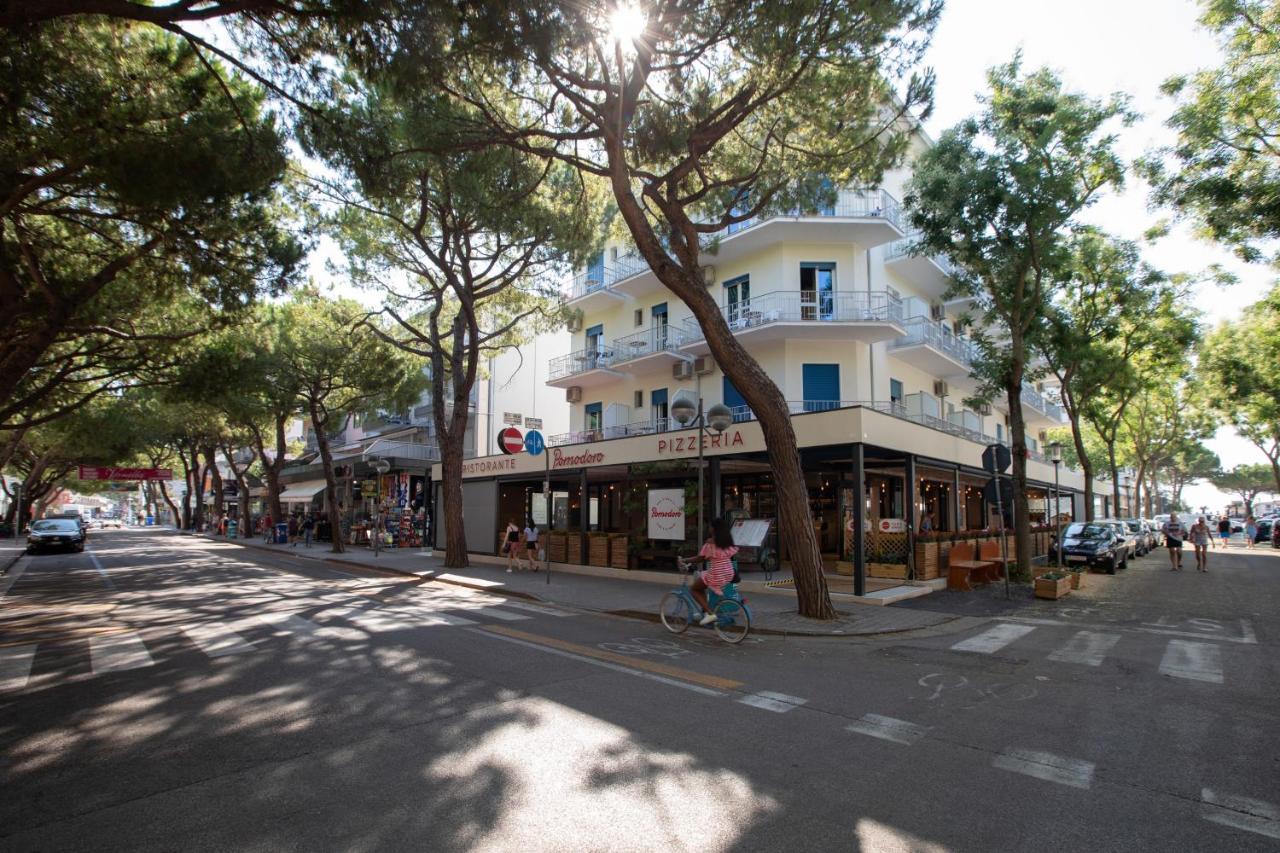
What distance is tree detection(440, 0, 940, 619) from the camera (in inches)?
388

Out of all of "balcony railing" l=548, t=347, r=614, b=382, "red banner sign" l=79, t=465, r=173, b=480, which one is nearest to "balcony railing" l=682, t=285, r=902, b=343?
"balcony railing" l=548, t=347, r=614, b=382

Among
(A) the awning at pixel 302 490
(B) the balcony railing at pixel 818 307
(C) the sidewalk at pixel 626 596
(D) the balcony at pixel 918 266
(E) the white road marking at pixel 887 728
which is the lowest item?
(C) the sidewalk at pixel 626 596

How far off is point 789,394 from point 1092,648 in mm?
10831

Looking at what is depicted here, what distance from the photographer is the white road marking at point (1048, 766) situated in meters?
4.27

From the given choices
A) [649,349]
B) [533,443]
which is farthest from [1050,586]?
[649,349]

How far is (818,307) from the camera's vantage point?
19062 millimetres

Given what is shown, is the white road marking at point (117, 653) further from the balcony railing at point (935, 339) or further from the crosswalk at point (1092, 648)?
the balcony railing at point (935, 339)

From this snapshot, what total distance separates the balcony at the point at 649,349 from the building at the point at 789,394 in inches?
3.1

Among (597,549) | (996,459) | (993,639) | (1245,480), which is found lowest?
(993,639)

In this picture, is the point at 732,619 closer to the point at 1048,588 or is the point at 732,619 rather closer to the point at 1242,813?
the point at 1242,813

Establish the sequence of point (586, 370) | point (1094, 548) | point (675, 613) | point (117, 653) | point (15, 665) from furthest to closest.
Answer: point (586, 370)
point (1094, 548)
point (675, 613)
point (117, 653)
point (15, 665)

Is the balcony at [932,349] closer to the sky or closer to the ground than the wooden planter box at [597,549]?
closer to the sky

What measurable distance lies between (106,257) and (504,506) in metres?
13.6

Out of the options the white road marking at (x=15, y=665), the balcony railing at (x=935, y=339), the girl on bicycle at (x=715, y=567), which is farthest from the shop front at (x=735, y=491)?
the white road marking at (x=15, y=665)
